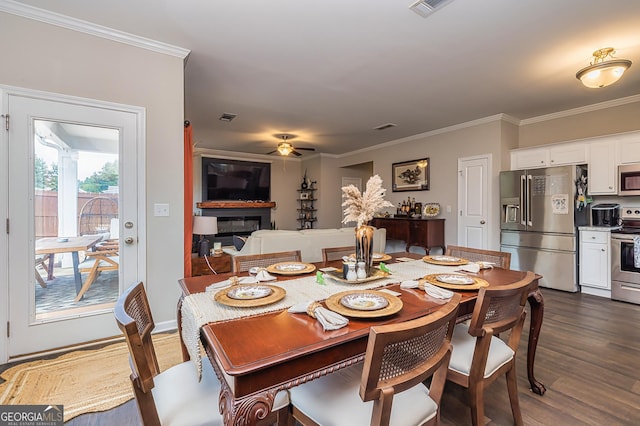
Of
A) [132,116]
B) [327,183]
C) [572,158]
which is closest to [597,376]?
[572,158]

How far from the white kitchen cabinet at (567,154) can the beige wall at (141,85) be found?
5007mm

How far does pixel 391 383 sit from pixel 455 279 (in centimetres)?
96

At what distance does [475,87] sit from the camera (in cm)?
360

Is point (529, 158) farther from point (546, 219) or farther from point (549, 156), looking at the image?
point (546, 219)

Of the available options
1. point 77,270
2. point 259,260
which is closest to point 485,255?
point 259,260

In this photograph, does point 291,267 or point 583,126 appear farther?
point 583,126

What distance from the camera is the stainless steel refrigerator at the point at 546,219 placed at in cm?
394

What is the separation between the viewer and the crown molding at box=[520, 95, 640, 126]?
12.9 feet

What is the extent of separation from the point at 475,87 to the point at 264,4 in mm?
2742

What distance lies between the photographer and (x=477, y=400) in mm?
1338

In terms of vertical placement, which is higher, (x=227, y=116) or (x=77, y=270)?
(x=227, y=116)

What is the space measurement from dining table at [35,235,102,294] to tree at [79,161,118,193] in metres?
0.41

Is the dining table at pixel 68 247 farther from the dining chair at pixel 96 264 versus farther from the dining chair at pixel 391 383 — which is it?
the dining chair at pixel 391 383

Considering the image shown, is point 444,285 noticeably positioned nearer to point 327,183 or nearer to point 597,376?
point 597,376
